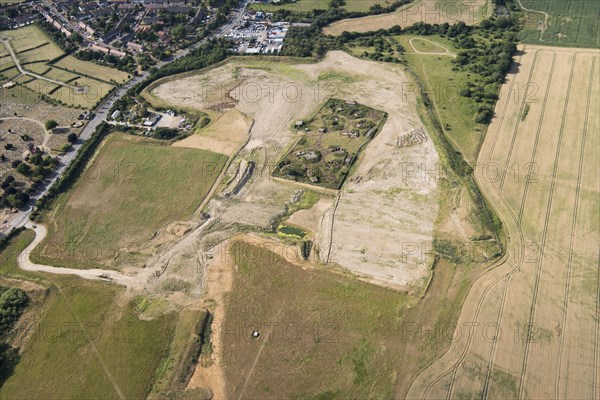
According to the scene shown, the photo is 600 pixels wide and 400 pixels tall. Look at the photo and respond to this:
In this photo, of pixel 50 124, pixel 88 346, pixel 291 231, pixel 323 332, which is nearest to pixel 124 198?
pixel 88 346

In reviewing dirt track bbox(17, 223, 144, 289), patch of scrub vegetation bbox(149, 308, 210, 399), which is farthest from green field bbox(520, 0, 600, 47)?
dirt track bbox(17, 223, 144, 289)

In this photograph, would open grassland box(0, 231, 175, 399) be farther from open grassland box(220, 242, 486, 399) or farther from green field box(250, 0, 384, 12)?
green field box(250, 0, 384, 12)

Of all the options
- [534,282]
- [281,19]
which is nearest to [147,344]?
[534,282]

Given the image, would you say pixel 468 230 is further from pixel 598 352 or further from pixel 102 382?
pixel 102 382

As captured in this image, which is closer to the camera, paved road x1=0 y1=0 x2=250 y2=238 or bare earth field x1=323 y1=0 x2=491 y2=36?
paved road x1=0 y1=0 x2=250 y2=238

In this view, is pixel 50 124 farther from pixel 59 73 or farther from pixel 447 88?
pixel 447 88
